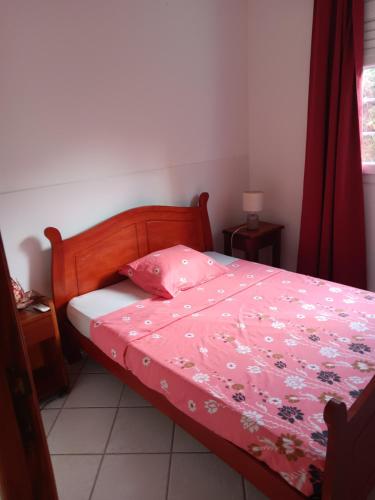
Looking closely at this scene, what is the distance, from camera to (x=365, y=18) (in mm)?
2520

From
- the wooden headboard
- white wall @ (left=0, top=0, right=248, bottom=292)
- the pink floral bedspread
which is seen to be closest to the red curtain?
the pink floral bedspread

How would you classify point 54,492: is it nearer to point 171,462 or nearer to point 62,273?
point 171,462

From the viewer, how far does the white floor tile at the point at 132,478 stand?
1.63 meters

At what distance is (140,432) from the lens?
1.96 m

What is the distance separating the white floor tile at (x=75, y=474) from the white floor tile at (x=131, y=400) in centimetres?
36

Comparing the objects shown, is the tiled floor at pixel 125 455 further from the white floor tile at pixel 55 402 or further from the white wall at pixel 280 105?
the white wall at pixel 280 105

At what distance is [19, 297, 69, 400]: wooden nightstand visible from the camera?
6.66 ft

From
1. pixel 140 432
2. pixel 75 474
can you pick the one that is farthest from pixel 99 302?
pixel 75 474

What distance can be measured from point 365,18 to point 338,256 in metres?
1.58

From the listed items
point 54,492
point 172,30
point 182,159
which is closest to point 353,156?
point 182,159

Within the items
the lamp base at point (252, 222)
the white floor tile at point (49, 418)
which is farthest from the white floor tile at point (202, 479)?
the lamp base at point (252, 222)

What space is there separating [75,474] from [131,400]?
0.51 meters

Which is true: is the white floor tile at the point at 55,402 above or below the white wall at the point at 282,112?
below

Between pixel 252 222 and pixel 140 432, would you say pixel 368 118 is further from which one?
pixel 140 432
